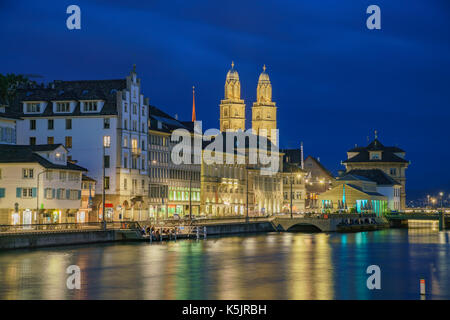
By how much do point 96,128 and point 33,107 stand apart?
9.49 meters

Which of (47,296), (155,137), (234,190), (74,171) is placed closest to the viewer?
(47,296)

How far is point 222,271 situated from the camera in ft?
203

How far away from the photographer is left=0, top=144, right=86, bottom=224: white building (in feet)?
293

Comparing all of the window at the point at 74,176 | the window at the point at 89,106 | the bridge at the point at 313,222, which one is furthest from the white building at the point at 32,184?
the bridge at the point at 313,222

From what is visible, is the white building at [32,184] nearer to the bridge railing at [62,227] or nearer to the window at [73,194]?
the window at [73,194]

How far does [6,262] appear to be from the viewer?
63.8 meters

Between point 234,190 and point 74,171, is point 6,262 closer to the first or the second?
point 74,171

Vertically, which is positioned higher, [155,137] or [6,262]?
[155,137]

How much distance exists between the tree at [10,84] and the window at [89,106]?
1356 centimetres

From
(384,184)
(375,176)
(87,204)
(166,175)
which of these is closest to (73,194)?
(87,204)

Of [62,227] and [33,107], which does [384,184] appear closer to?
[33,107]
